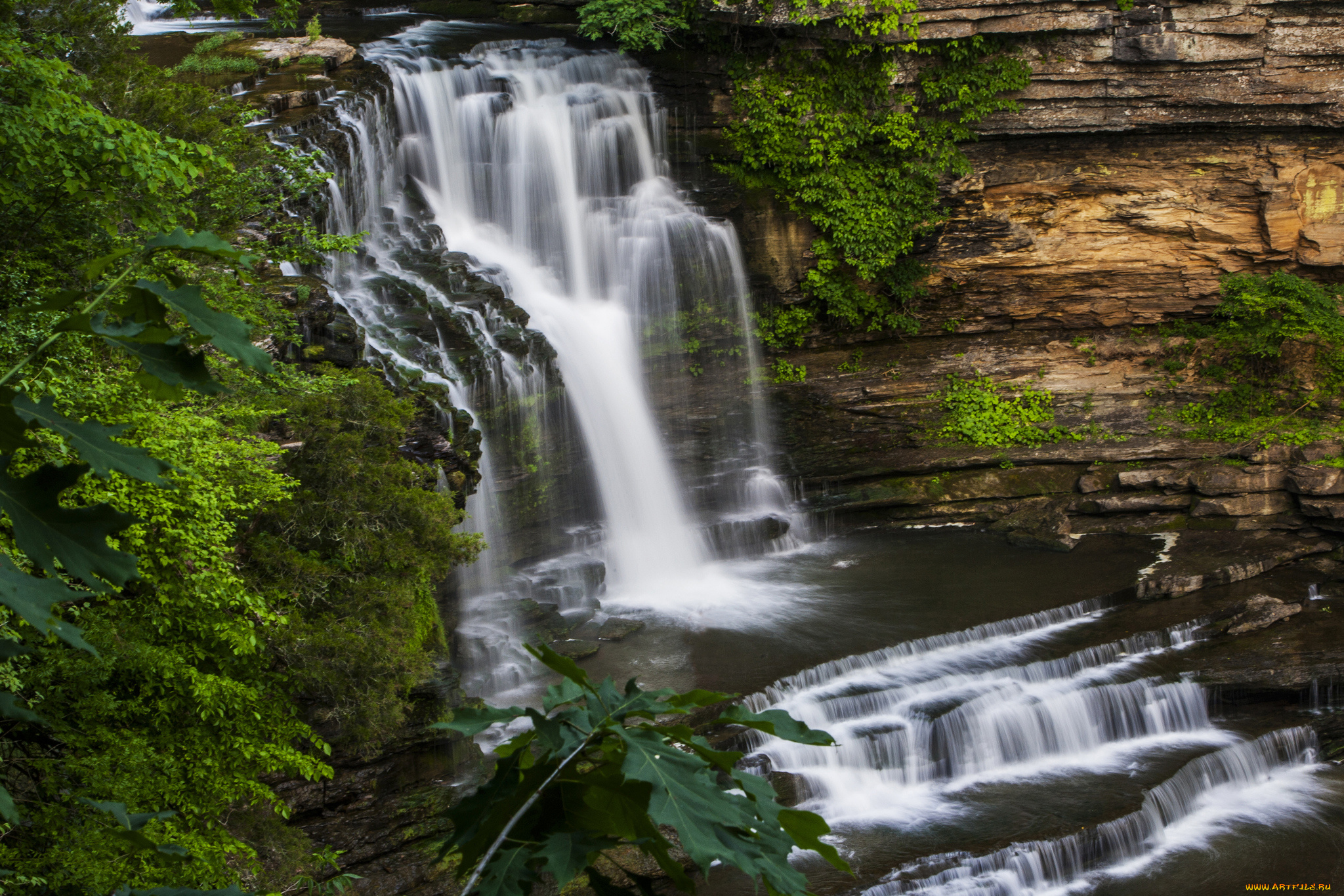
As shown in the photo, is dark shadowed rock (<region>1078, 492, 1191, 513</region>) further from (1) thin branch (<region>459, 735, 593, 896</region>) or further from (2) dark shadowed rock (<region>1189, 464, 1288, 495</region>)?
(1) thin branch (<region>459, 735, 593, 896</region>)

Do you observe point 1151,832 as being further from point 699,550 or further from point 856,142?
point 856,142

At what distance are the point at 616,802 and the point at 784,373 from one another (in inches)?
636

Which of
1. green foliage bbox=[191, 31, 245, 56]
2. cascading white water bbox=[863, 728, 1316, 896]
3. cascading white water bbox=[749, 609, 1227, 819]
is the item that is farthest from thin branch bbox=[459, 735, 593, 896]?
green foliage bbox=[191, 31, 245, 56]

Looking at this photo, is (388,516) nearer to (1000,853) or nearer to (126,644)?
(126,644)

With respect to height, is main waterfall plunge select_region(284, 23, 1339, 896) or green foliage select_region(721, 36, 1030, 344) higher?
green foliage select_region(721, 36, 1030, 344)

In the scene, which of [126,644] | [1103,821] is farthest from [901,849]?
[126,644]

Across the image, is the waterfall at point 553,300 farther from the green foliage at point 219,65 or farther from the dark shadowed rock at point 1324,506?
the dark shadowed rock at point 1324,506

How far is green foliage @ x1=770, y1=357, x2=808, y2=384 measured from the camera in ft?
56.7

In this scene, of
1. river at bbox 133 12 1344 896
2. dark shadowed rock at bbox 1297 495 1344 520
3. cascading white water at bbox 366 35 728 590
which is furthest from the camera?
cascading white water at bbox 366 35 728 590

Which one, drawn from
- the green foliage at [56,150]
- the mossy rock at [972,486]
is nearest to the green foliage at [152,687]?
Answer: the green foliage at [56,150]

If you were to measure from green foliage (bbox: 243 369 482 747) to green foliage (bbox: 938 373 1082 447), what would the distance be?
11001 millimetres

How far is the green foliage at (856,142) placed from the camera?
16.0 metres

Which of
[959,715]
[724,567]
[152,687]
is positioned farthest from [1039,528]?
[152,687]

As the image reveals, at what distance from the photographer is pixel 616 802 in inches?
56.4
